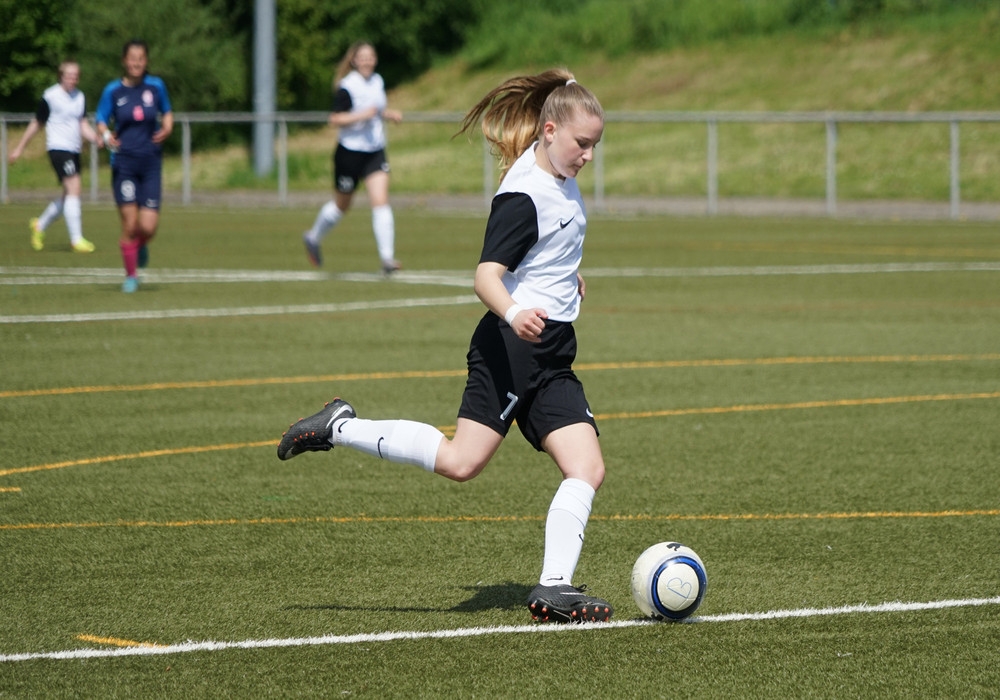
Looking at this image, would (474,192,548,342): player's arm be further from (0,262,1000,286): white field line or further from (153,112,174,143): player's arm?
(0,262,1000,286): white field line

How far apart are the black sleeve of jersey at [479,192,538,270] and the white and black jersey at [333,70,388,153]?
39.8ft

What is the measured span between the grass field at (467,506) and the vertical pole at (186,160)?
22.0 meters

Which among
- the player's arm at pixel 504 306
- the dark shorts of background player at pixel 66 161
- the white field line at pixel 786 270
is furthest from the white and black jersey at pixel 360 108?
the player's arm at pixel 504 306

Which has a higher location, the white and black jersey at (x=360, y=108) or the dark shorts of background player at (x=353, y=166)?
the white and black jersey at (x=360, y=108)

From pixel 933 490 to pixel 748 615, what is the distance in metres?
2.39

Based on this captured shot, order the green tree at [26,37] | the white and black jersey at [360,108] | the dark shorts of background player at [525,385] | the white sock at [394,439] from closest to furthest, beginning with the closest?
the dark shorts of background player at [525,385], the white sock at [394,439], the green tree at [26,37], the white and black jersey at [360,108]

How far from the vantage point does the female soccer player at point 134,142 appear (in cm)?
1552

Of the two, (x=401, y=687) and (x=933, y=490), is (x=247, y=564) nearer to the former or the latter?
(x=401, y=687)

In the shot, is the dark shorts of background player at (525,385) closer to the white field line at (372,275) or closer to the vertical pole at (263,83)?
the white field line at (372,275)

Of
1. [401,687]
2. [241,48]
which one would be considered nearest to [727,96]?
[241,48]

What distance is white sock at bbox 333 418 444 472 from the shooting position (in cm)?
558

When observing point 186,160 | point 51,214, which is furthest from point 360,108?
point 186,160

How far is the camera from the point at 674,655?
489 cm

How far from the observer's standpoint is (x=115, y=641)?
505 centimetres
